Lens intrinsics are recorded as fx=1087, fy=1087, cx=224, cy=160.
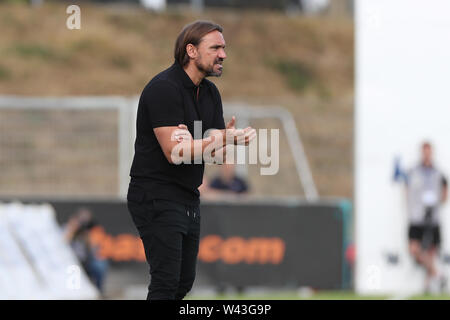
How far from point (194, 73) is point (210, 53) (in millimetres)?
179

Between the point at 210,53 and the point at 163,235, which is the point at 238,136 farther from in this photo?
the point at 163,235

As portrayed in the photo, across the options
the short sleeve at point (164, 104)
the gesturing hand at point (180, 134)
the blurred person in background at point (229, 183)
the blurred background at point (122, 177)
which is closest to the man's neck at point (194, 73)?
the short sleeve at point (164, 104)

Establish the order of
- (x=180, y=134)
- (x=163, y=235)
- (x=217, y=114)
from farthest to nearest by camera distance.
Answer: (x=217, y=114) → (x=163, y=235) → (x=180, y=134)

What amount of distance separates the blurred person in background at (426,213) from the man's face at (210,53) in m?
9.39

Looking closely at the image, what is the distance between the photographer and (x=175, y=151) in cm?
634

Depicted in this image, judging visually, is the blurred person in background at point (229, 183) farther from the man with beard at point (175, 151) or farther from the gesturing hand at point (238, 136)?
the gesturing hand at point (238, 136)

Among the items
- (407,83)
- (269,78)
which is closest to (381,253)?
(407,83)

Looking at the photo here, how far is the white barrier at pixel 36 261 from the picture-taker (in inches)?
485

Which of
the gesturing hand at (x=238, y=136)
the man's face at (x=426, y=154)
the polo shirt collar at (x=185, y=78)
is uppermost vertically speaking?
the polo shirt collar at (x=185, y=78)

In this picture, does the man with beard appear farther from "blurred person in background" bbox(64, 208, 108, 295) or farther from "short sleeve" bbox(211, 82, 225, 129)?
"blurred person in background" bbox(64, 208, 108, 295)

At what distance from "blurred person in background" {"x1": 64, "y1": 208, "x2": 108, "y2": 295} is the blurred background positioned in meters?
0.02

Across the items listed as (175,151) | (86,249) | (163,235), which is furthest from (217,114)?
(86,249)

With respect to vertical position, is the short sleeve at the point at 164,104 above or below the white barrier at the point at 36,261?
above
